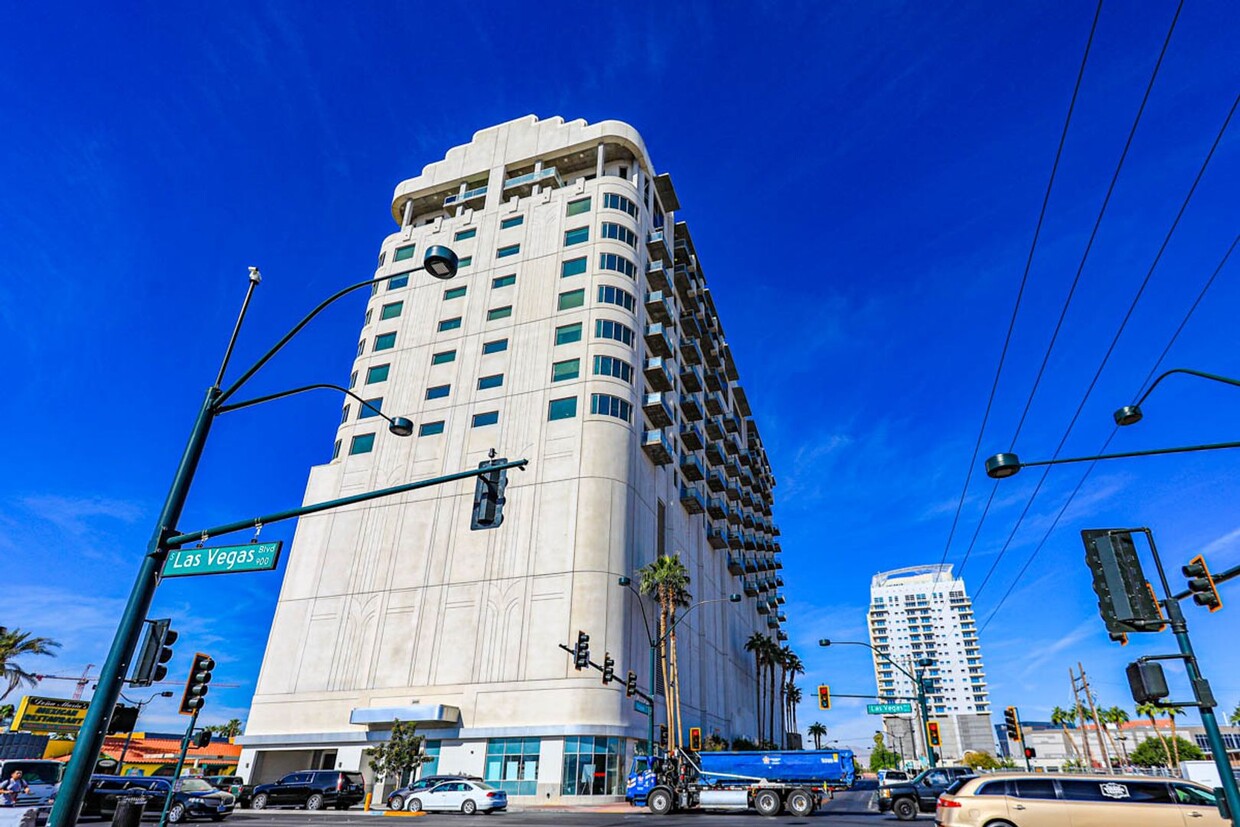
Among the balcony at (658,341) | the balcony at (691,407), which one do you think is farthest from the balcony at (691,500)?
the balcony at (658,341)

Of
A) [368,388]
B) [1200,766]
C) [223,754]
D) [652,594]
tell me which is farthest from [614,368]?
[223,754]

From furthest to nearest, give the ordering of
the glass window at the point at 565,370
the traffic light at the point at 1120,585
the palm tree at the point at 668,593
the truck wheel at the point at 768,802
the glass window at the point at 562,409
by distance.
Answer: the glass window at the point at 565,370, the glass window at the point at 562,409, the palm tree at the point at 668,593, the truck wheel at the point at 768,802, the traffic light at the point at 1120,585

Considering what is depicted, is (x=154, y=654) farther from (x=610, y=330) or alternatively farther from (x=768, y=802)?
(x=610, y=330)

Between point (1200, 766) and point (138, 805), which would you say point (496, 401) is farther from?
point (1200, 766)

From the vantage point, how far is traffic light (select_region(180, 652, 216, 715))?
51.1ft

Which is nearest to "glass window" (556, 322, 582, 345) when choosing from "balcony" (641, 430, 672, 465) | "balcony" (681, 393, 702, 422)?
"balcony" (641, 430, 672, 465)

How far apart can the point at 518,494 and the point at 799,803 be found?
97.0ft

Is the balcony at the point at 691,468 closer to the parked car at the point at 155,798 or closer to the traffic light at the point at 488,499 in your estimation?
the parked car at the point at 155,798

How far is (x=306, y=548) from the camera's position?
5347 cm

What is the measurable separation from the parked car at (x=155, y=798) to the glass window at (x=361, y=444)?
32502 mm

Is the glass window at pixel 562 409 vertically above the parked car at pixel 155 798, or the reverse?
the glass window at pixel 562 409

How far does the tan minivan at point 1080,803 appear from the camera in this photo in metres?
12.9

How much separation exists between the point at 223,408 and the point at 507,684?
37.6 metres

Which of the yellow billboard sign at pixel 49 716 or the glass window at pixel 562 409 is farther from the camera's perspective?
the yellow billboard sign at pixel 49 716
